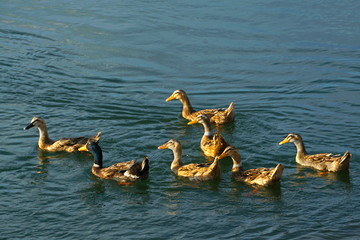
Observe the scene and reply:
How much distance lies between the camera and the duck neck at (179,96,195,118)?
18.1 meters

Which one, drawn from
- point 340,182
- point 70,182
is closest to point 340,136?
point 340,182

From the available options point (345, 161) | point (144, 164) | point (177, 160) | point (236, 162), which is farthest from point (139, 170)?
point (345, 161)

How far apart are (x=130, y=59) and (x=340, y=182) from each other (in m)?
11.1

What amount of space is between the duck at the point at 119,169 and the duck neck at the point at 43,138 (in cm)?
142

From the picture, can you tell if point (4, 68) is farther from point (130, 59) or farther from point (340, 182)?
point (340, 182)

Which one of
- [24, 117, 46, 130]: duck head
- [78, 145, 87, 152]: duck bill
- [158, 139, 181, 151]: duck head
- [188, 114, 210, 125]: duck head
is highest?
[24, 117, 46, 130]: duck head

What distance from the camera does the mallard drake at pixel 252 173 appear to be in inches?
520

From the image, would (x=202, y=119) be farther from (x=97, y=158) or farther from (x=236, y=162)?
(x=97, y=158)

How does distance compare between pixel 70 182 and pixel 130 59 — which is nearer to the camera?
pixel 70 182

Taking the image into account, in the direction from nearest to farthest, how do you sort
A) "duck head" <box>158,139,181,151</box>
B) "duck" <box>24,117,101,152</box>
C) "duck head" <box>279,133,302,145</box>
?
"duck head" <box>158,139,181,151</box> → "duck head" <box>279,133,302,145</box> → "duck" <box>24,117,101,152</box>

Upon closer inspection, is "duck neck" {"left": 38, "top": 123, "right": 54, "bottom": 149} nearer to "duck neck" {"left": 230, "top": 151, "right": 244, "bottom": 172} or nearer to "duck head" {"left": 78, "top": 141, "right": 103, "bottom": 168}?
"duck head" {"left": 78, "top": 141, "right": 103, "bottom": 168}

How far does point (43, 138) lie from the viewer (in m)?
15.9

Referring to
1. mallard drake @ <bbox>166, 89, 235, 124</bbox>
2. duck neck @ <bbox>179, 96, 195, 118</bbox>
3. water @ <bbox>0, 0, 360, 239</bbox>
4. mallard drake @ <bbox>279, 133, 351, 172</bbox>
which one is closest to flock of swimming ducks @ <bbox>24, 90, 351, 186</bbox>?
mallard drake @ <bbox>279, 133, 351, 172</bbox>

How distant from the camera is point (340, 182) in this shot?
13672mm
